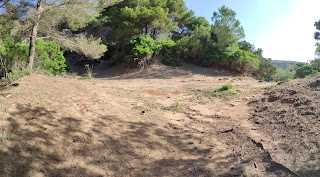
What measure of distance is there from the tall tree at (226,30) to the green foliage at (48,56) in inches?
424

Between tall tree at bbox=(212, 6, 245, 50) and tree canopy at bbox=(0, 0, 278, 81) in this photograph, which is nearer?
tree canopy at bbox=(0, 0, 278, 81)

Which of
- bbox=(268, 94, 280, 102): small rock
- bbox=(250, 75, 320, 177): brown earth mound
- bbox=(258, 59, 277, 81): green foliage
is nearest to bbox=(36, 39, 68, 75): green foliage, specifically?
bbox=(250, 75, 320, 177): brown earth mound

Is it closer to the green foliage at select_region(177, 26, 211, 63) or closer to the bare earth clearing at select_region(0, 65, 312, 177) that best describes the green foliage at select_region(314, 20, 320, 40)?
the green foliage at select_region(177, 26, 211, 63)

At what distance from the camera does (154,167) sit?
7.89 ft

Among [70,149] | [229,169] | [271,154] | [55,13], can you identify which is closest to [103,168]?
[70,149]

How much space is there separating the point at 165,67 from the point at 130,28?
15.7 feet

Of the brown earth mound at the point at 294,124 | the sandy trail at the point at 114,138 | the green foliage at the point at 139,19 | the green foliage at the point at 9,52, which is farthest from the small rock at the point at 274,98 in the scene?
the green foliage at the point at 139,19

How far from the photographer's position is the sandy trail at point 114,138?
225cm

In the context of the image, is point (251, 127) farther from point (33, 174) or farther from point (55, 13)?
point (55, 13)

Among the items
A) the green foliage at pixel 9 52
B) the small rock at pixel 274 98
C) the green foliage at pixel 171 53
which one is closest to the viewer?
the small rock at pixel 274 98

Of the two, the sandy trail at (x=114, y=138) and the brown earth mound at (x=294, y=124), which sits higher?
the brown earth mound at (x=294, y=124)

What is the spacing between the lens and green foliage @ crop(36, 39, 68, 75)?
264 inches

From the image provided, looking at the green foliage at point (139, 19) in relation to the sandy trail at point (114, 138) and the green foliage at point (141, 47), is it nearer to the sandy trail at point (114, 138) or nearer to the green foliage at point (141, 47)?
the green foliage at point (141, 47)


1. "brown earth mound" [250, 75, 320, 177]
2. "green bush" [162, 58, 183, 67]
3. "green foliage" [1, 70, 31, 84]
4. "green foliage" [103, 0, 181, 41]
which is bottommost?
"brown earth mound" [250, 75, 320, 177]
